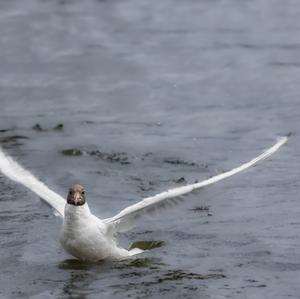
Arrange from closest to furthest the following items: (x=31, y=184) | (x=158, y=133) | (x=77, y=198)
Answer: (x=77, y=198) → (x=31, y=184) → (x=158, y=133)

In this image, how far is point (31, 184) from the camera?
13.0 meters

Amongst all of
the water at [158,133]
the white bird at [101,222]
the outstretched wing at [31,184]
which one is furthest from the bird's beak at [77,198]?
the water at [158,133]

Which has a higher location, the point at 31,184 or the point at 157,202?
the point at 31,184

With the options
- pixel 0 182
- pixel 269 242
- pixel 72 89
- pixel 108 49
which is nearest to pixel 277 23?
pixel 108 49

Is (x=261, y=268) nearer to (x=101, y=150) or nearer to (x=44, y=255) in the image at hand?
(x=44, y=255)

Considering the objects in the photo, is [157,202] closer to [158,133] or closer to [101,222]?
[101,222]

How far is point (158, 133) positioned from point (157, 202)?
558 centimetres

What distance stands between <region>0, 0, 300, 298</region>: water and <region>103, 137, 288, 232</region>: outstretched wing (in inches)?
6.0

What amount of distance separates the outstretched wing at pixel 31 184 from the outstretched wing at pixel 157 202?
0.66 meters

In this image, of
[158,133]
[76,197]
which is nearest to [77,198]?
[76,197]

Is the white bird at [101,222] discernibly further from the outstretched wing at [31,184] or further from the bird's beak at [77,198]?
the outstretched wing at [31,184]

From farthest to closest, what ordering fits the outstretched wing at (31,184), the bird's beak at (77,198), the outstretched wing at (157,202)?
1. the outstretched wing at (31,184)
2. the bird's beak at (77,198)
3. the outstretched wing at (157,202)

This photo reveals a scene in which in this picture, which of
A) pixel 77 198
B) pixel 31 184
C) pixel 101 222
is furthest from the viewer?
pixel 31 184

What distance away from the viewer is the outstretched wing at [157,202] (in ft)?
38.8
